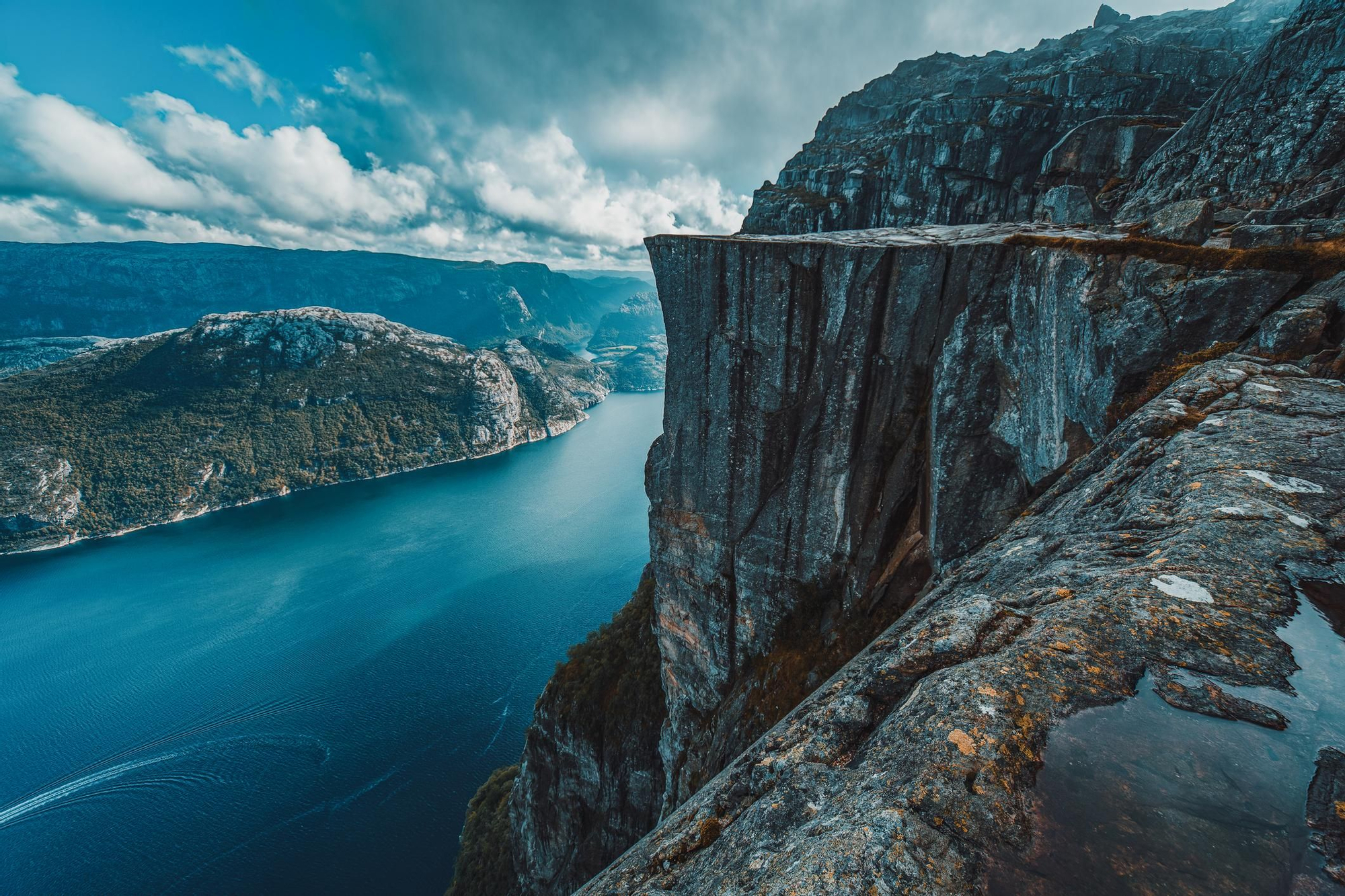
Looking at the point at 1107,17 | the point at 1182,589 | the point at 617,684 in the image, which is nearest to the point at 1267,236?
the point at 1182,589

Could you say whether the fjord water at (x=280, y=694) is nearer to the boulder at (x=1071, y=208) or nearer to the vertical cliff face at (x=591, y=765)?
the vertical cliff face at (x=591, y=765)

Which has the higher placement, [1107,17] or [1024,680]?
[1107,17]

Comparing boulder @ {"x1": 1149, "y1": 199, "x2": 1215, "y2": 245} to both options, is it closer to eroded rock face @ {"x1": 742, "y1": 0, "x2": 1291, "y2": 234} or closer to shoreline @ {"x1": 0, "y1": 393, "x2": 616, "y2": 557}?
eroded rock face @ {"x1": 742, "y1": 0, "x2": 1291, "y2": 234}

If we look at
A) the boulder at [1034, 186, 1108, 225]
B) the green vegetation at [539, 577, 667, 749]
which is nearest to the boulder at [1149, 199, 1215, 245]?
the boulder at [1034, 186, 1108, 225]

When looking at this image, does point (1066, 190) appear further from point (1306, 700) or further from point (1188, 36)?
point (1188, 36)

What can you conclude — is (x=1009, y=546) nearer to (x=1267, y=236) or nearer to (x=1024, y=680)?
(x=1024, y=680)

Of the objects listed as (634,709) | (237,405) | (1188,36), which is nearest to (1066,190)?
(634,709)
